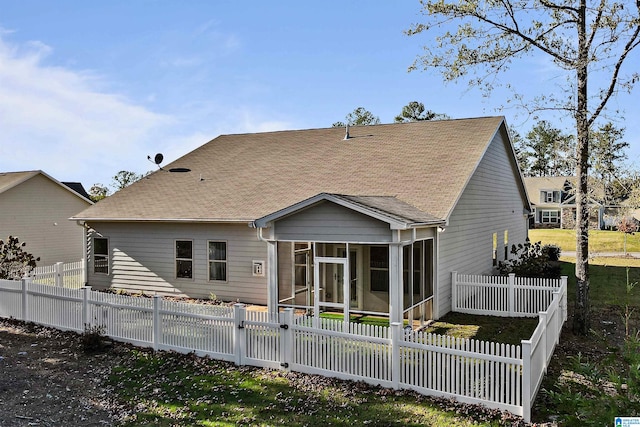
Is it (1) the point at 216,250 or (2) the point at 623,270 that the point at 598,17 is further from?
(2) the point at 623,270

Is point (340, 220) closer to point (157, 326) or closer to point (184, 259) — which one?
point (157, 326)

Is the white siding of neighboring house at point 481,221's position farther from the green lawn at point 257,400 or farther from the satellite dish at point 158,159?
the satellite dish at point 158,159

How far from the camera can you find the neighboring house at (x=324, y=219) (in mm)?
12859

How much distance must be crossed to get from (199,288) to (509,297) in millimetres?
10293

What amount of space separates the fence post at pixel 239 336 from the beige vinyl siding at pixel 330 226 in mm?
3201

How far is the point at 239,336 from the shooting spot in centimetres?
1010

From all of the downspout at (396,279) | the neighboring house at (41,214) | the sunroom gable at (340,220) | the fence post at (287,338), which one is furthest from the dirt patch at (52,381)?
the neighboring house at (41,214)

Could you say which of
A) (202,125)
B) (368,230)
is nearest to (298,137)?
(202,125)

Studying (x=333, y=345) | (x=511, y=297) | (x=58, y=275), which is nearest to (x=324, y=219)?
(x=333, y=345)

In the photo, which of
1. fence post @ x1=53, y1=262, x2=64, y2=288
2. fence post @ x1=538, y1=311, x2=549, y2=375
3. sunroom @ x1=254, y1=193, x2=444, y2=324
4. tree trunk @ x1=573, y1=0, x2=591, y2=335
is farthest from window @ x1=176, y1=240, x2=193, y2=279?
tree trunk @ x1=573, y1=0, x2=591, y2=335

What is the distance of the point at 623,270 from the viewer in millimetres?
26031

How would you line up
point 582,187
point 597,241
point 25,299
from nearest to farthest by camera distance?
point 582,187 → point 25,299 → point 597,241

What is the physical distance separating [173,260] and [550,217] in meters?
52.1

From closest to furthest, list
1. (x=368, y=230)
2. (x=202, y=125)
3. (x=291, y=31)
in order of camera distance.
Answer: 1. (x=368, y=230)
2. (x=291, y=31)
3. (x=202, y=125)
